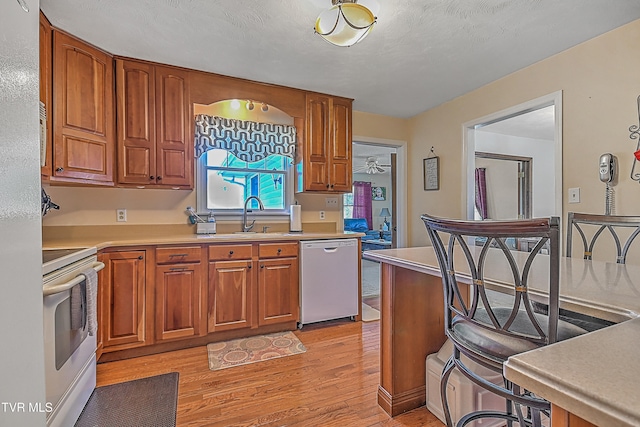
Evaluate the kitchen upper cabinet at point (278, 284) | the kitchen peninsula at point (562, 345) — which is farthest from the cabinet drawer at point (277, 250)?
the kitchen peninsula at point (562, 345)

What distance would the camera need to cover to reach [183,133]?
A: 108 inches

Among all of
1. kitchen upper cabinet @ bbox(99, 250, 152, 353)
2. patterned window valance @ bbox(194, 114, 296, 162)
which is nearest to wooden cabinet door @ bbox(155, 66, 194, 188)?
patterned window valance @ bbox(194, 114, 296, 162)

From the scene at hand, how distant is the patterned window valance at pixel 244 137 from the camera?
2.91m

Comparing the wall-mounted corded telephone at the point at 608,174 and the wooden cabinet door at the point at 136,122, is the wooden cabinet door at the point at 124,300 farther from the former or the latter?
the wall-mounted corded telephone at the point at 608,174

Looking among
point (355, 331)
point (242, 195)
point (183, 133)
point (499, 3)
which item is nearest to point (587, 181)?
point (499, 3)

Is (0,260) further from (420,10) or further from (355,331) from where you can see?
(355,331)

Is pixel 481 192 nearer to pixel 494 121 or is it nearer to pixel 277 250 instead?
pixel 494 121

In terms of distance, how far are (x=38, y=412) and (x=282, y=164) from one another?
9.61ft

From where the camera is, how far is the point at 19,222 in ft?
2.21

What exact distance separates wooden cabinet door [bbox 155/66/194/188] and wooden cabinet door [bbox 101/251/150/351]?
732 mm

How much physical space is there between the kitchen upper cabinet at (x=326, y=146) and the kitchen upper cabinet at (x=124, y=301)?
1.71m

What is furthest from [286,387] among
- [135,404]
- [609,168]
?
[609,168]

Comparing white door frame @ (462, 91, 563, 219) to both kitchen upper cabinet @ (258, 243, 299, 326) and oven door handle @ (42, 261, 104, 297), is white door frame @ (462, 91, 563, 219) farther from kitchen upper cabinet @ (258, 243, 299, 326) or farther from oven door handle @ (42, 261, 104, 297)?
oven door handle @ (42, 261, 104, 297)

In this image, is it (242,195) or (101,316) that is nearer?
(101,316)
